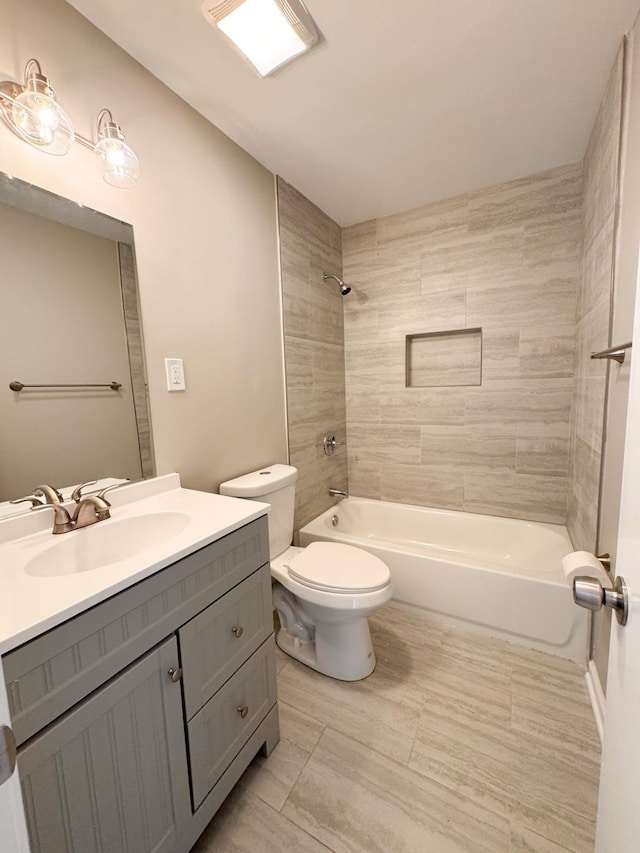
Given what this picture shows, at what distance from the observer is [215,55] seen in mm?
1185

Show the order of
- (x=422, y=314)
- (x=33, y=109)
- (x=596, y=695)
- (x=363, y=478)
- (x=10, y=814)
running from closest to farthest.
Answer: (x=10, y=814)
(x=33, y=109)
(x=596, y=695)
(x=422, y=314)
(x=363, y=478)

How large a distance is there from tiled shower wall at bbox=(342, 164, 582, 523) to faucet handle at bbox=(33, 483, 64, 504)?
1.97 metres

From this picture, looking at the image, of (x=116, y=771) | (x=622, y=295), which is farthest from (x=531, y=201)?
(x=116, y=771)

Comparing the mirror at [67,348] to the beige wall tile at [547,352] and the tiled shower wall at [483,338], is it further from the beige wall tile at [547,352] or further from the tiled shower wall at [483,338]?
the beige wall tile at [547,352]

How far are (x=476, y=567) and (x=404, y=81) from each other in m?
2.10

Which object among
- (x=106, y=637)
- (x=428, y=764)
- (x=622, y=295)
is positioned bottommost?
(x=428, y=764)

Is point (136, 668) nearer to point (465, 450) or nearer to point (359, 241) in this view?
point (465, 450)

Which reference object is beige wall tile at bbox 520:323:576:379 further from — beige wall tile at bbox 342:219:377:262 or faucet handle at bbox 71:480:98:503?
faucet handle at bbox 71:480:98:503

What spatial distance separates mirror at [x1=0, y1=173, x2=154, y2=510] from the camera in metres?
0.94

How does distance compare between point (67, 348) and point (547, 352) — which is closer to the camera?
point (67, 348)

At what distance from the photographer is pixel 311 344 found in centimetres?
221

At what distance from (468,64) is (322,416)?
1751mm

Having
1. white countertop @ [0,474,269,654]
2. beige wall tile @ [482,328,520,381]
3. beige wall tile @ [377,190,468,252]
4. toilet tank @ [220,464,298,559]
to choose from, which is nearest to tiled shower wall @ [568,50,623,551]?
beige wall tile @ [482,328,520,381]

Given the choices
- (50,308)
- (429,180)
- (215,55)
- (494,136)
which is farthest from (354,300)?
(50,308)
